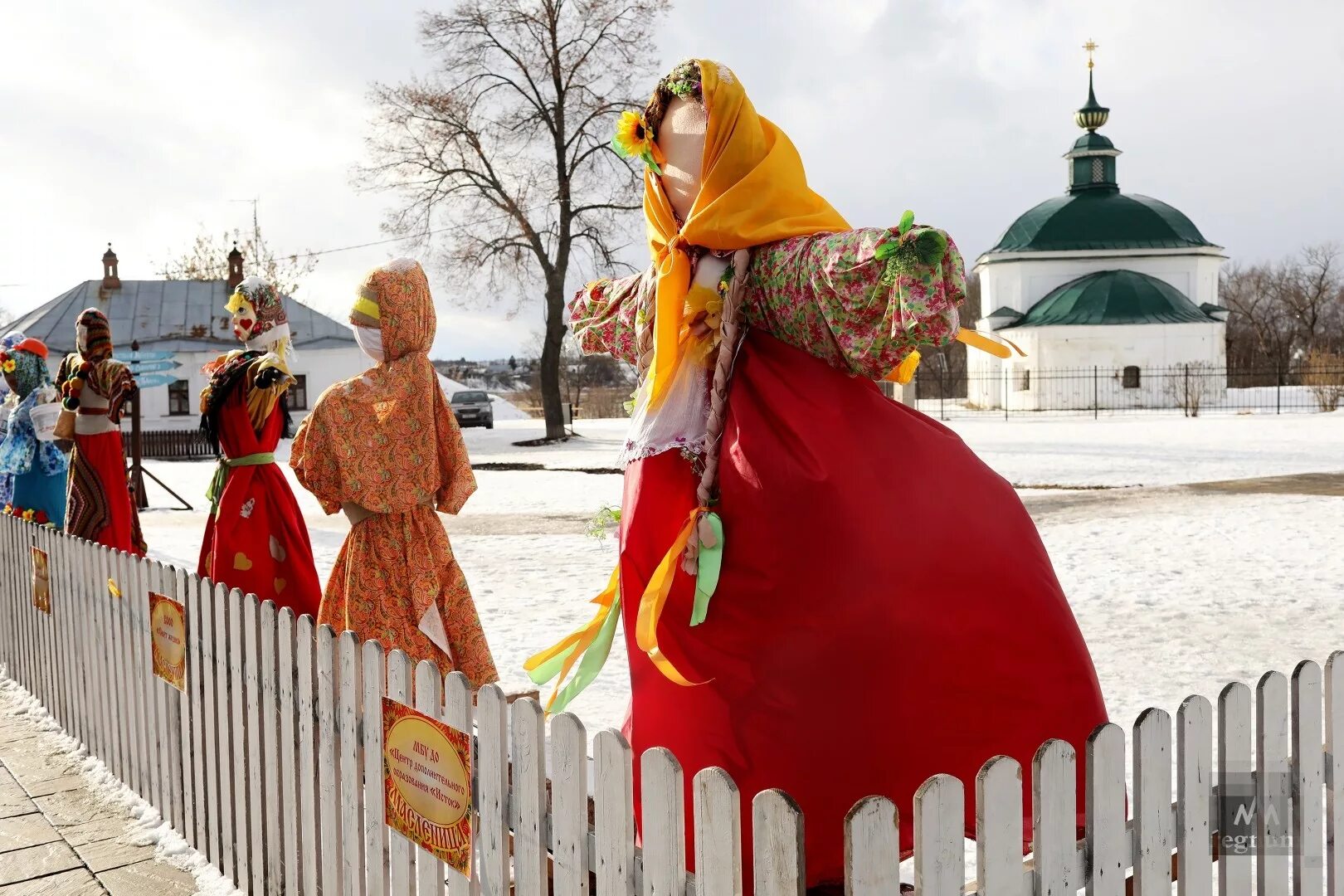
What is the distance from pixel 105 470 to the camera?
574 cm

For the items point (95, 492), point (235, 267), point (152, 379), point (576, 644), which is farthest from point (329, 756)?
point (235, 267)

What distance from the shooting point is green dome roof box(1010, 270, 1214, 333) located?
35781 millimetres

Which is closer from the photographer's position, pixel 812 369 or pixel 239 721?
pixel 812 369

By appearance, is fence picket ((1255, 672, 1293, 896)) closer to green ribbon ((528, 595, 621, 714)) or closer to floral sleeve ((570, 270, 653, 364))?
green ribbon ((528, 595, 621, 714))

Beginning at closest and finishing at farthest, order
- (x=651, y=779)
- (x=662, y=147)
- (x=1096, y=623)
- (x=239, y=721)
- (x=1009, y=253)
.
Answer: (x=651, y=779) → (x=662, y=147) → (x=239, y=721) → (x=1096, y=623) → (x=1009, y=253)

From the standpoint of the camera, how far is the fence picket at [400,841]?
8.20ft

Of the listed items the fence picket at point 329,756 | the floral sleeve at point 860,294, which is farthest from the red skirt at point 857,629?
the fence picket at point 329,756

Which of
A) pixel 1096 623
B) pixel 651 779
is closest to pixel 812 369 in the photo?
pixel 651 779

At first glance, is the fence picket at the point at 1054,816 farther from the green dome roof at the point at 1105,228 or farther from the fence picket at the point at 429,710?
the green dome roof at the point at 1105,228

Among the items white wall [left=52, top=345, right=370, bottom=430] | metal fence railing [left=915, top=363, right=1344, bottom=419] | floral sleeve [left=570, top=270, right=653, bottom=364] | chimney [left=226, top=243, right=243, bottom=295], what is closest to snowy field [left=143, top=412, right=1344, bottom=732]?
floral sleeve [left=570, top=270, right=653, bottom=364]

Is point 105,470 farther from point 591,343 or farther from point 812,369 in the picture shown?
point 812,369

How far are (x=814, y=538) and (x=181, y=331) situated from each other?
35.2m

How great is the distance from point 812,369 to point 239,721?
6.88ft

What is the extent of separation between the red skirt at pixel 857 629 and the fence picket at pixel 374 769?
70 centimetres
